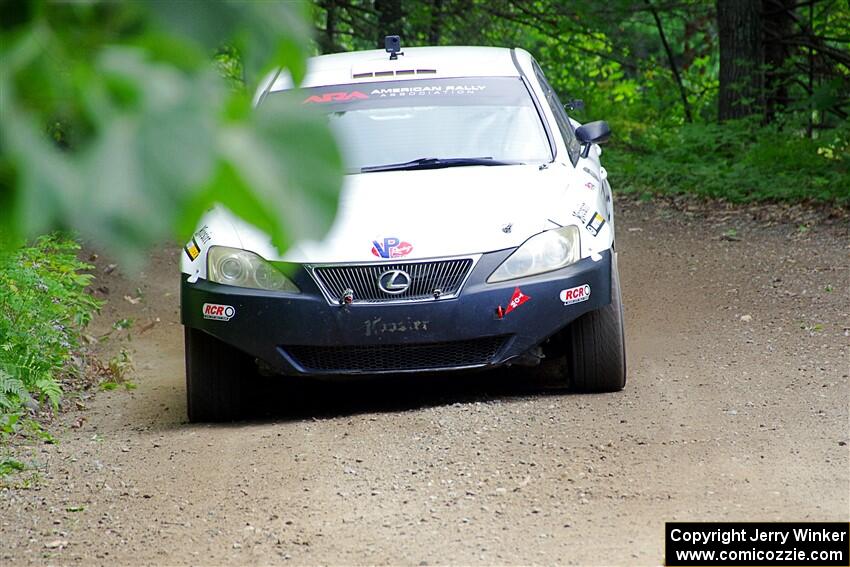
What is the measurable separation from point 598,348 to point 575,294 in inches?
16.1

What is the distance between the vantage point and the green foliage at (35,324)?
6512 mm

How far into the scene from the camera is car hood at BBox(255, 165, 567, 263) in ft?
18.5

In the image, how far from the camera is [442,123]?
6.90m

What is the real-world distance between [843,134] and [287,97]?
13310mm

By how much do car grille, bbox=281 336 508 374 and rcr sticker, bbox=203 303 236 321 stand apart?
32 centimetres

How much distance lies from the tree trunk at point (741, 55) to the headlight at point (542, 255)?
34.0 ft

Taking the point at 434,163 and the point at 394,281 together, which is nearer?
the point at 394,281

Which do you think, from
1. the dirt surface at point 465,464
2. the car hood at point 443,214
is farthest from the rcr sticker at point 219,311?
the dirt surface at point 465,464

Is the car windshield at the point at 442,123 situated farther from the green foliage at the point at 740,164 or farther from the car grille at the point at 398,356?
the green foliage at the point at 740,164

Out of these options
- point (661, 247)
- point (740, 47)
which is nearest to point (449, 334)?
point (661, 247)

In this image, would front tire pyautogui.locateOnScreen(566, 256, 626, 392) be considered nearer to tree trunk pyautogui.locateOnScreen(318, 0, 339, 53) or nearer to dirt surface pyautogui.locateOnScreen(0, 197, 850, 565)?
dirt surface pyautogui.locateOnScreen(0, 197, 850, 565)

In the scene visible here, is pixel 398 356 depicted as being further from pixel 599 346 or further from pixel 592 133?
pixel 592 133

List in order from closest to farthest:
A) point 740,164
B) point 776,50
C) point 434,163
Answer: point 434,163
point 740,164
point 776,50
